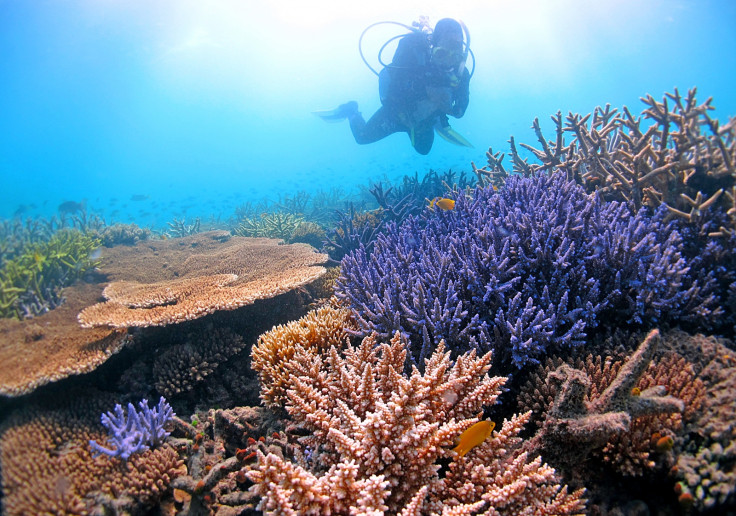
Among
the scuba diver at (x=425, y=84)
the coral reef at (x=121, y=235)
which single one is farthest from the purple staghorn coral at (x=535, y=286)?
the coral reef at (x=121, y=235)

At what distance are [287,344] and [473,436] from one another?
6.16 ft

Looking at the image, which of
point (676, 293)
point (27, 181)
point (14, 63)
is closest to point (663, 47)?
point (676, 293)

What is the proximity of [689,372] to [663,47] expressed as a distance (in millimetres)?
146288

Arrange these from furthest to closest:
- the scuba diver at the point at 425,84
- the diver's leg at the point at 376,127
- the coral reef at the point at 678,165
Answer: the diver's leg at the point at 376,127
the scuba diver at the point at 425,84
the coral reef at the point at 678,165

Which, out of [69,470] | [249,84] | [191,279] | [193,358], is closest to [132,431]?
[69,470]

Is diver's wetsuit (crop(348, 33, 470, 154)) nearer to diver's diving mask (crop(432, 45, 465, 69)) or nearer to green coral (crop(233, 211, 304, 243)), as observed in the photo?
diver's diving mask (crop(432, 45, 465, 69))

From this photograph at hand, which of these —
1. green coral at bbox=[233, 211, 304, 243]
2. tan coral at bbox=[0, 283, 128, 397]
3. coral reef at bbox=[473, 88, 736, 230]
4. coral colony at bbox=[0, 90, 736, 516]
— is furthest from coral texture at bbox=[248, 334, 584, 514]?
green coral at bbox=[233, 211, 304, 243]

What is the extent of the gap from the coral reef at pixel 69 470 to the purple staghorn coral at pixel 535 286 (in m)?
1.88

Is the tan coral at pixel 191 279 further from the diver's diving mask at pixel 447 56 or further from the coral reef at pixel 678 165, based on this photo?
the diver's diving mask at pixel 447 56

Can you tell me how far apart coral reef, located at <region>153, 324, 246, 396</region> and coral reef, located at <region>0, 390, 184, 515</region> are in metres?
0.61

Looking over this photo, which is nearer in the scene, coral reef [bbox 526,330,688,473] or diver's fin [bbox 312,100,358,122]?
coral reef [bbox 526,330,688,473]

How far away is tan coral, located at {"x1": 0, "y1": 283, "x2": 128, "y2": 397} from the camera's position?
108 inches

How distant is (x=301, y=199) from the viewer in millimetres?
17156

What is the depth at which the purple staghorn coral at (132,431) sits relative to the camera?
7.59ft
